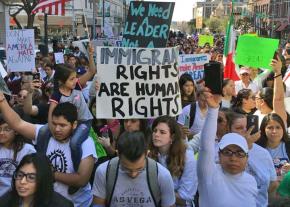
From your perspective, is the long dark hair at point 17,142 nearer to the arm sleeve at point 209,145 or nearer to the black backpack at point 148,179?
the black backpack at point 148,179

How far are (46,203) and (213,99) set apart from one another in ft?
3.99

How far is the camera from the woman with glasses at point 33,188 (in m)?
3.08

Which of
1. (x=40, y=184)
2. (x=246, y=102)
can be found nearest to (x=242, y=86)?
(x=246, y=102)

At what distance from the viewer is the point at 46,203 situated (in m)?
3.08

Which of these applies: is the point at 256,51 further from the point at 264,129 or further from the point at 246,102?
the point at 264,129

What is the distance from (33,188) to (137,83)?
2.02 m

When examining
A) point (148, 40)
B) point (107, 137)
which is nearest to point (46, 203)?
point (107, 137)

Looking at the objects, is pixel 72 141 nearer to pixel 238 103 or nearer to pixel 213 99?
pixel 213 99

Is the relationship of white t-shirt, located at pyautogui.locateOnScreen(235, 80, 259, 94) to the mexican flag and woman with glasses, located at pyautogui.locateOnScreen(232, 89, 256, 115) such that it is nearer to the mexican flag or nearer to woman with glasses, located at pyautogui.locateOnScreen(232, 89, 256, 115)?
the mexican flag

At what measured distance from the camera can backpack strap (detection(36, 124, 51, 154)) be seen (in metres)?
3.90

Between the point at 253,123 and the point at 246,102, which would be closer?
the point at 253,123

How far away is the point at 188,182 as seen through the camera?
12.6 ft

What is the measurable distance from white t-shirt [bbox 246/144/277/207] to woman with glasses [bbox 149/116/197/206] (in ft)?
1.47

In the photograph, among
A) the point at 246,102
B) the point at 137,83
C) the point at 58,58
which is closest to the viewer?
the point at 137,83
